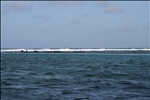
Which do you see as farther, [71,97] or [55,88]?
[55,88]

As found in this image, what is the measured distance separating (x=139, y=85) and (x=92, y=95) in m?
6.22

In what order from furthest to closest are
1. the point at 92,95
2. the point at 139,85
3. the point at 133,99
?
the point at 139,85, the point at 92,95, the point at 133,99

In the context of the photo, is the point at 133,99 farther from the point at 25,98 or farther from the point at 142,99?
the point at 25,98

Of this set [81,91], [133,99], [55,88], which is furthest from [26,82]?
[133,99]

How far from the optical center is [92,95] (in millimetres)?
21531

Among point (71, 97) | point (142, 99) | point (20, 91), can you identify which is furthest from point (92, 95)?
point (20, 91)

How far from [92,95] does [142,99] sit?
312 cm

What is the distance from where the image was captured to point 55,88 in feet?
80.0

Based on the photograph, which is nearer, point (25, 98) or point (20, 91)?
point (25, 98)

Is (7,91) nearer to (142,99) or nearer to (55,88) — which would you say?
(55,88)

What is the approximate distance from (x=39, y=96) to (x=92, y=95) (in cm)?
328

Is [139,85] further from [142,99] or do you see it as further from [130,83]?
[142,99]

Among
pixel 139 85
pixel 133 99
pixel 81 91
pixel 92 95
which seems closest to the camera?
pixel 133 99

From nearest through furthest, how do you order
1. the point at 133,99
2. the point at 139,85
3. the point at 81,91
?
1. the point at 133,99
2. the point at 81,91
3. the point at 139,85
